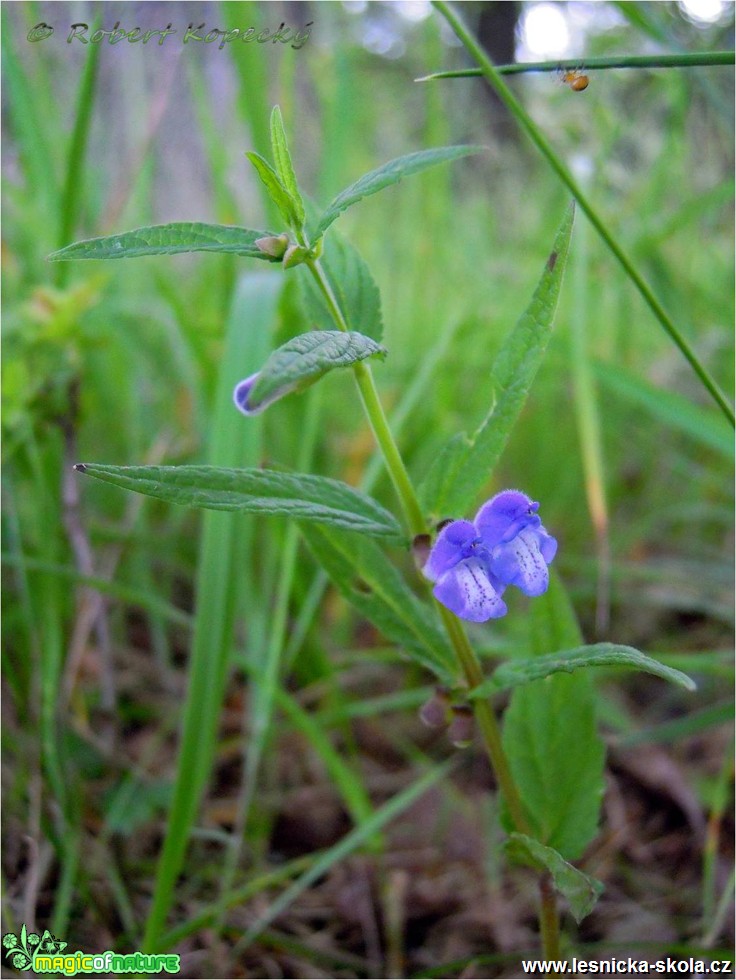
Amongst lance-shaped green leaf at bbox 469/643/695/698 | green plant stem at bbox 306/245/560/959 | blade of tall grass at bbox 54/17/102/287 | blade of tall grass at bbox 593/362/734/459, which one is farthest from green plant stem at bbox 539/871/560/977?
blade of tall grass at bbox 54/17/102/287

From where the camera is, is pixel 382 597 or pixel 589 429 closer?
pixel 382 597

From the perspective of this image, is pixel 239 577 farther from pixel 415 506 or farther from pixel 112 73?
pixel 112 73

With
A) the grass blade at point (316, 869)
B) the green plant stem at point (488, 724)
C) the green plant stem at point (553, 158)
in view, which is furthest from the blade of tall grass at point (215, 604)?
the green plant stem at point (553, 158)

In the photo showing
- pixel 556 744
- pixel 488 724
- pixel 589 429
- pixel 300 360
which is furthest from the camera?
pixel 589 429

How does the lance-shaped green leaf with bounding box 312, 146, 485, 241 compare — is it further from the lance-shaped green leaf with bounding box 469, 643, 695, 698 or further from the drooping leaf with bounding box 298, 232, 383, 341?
the lance-shaped green leaf with bounding box 469, 643, 695, 698

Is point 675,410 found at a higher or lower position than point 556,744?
higher

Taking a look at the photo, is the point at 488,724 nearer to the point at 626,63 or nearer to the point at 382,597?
the point at 382,597

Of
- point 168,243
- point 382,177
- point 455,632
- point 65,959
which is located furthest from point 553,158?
point 65,959

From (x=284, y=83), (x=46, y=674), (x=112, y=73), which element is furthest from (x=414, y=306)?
(x=46, y=674)
